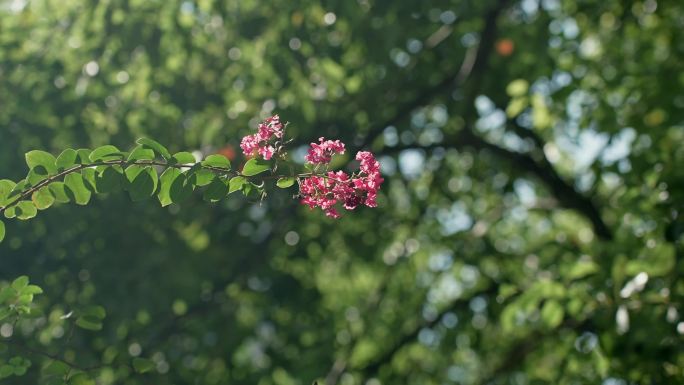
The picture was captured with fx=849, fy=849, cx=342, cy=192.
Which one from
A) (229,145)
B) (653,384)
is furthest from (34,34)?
(653,384)


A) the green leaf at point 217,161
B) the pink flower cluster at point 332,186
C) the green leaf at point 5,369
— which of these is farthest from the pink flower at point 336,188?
the green leaf at point 5,369

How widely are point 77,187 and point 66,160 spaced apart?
0.33 feet

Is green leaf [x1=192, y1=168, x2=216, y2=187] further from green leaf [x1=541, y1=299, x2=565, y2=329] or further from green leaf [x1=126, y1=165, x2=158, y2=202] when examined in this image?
green leaf [x1=541, y1=299, x2=565, y2=329]

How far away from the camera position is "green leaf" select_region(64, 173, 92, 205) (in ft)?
8.52

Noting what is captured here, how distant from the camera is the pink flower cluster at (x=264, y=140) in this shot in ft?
8.21

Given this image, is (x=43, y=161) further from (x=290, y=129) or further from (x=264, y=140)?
(x=290, y=129)

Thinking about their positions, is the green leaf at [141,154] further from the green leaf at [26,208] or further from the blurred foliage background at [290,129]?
the blurred foliage background at [290,129]

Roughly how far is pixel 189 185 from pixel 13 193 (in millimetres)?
552

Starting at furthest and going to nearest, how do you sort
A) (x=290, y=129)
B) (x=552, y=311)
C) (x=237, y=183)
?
(x=290, y=129) < (x=552, y=311) < (x=237, y=183)

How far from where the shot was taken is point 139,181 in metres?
2.61

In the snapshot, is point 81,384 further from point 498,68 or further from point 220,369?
point 498,68

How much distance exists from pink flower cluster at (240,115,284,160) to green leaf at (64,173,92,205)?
1.66ft

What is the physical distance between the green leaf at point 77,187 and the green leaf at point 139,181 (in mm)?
127

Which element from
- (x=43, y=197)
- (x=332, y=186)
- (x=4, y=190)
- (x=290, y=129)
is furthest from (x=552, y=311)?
(x=4, y=190)
